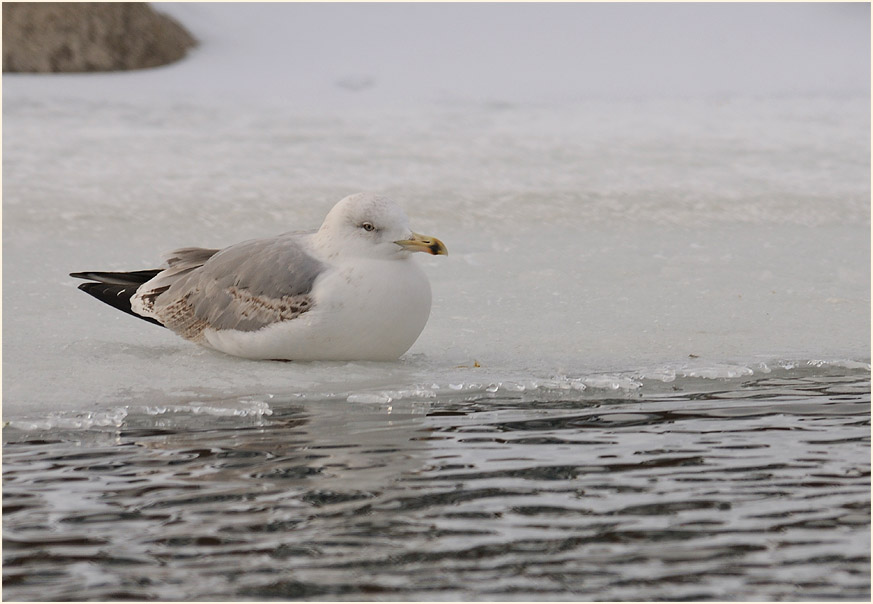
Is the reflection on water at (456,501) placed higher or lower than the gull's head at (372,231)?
lower

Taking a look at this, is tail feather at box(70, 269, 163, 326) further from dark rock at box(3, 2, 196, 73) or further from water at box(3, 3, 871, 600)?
dark rock at box(3, 2, 196, 73)

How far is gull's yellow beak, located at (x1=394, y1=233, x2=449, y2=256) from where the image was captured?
15.6 feet

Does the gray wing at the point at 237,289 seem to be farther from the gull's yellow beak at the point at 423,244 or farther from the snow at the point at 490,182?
the gull's yellow beak at the point at 423,244

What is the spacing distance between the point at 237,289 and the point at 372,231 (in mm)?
A: 589

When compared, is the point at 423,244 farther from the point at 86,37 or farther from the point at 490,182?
the point at 86,37

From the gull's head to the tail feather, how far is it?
3.54 feet

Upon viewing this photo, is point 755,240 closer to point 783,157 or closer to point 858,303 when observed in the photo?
point 858,303

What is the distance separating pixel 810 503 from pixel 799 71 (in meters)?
8.77

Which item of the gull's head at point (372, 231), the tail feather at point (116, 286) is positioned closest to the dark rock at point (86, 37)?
the tail feather at point (116, 286)

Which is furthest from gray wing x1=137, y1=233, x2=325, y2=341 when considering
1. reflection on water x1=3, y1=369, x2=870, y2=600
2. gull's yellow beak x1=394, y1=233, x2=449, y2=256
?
reflection on water x1=3, y1=369, x2=870, y2=600

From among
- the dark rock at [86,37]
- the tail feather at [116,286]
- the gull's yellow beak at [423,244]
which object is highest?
the dark rock at [86,37]

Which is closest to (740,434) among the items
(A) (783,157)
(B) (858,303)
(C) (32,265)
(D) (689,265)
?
(B) (858,303)

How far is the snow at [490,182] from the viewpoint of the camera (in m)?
5.09

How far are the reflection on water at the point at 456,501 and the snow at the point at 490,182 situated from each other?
0.40 m
